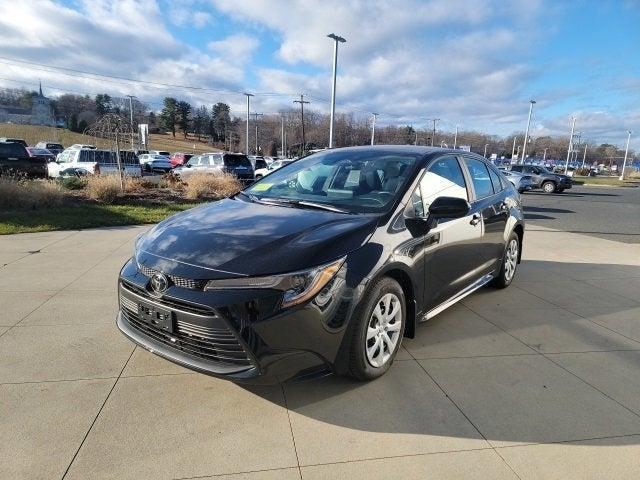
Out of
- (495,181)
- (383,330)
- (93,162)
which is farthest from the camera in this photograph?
(93,162)

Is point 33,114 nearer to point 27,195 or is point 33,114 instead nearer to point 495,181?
point 27,195

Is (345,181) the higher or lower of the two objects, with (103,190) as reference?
higher

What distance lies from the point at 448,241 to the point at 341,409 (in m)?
1.72

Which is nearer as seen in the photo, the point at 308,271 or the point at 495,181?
the point at 308,271

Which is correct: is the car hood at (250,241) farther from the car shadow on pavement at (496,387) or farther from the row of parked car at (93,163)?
the row of parked car at (93,163)

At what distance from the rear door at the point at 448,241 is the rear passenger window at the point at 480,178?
0.78 ft

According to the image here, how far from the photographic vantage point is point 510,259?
548cm

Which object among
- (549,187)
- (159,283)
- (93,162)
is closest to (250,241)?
(159,283)

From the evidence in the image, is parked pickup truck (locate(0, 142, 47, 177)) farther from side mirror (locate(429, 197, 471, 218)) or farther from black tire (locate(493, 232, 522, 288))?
side mirror (locate(429, 197, 471, 218))

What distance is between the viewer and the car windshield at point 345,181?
351 cm

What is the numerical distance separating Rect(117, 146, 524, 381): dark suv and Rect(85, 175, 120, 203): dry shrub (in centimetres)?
959

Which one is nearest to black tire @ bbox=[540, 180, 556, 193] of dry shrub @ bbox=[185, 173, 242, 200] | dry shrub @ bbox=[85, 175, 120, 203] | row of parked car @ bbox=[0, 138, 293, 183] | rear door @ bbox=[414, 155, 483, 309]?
row of parked car @ bbox=[0, 138, 293, 183]

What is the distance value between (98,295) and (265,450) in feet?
10.5

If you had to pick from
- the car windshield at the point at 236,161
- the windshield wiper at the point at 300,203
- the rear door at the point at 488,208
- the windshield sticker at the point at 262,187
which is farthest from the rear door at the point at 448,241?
the car windshield at the point at 236,161
